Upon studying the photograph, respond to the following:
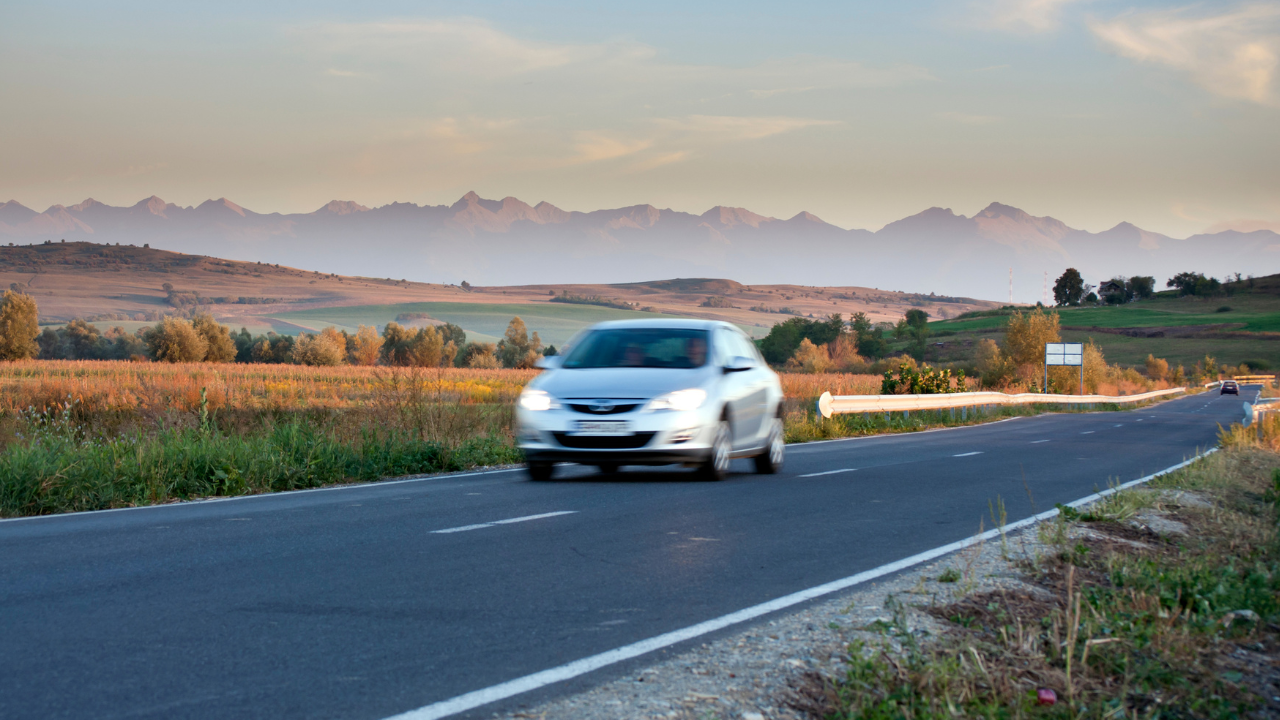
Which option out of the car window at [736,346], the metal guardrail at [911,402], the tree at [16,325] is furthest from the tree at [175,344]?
the car window at [736,346]

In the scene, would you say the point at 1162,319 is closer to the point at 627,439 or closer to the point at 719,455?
the point at 719,455

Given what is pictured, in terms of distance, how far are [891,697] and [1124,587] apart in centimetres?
287

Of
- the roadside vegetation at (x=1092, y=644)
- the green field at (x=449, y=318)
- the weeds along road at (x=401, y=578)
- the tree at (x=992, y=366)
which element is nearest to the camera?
the roadside vegetation at (x=1092, y=644)

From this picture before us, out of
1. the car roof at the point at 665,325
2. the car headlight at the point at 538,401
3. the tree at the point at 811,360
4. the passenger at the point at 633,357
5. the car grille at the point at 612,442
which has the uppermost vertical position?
the car roof at the point at 665,325

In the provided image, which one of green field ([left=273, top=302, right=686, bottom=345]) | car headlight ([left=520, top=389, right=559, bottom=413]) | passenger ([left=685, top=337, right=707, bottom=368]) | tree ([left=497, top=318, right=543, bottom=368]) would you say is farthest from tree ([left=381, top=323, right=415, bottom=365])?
car headlight ([left=520, top=389, right=559, bottom=413])

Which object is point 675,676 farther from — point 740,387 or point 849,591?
point 740,387

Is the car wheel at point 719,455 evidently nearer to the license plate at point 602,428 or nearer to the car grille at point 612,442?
the car grille at point 612,442

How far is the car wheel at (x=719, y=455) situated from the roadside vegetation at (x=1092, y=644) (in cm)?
472

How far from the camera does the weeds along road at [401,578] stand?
4.53m

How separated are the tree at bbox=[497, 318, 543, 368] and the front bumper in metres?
86.9

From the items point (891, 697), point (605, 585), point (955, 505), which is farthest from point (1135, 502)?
point (891, 697)

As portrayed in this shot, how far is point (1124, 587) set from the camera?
6.33m

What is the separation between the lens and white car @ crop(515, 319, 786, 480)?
11938 mm

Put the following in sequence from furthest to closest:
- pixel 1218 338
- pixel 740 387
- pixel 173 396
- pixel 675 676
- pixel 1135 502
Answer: pixel 1218 338 → pixel 173 396 → pixel 740 387 → pixel 1135 502 → pixel 675 676
